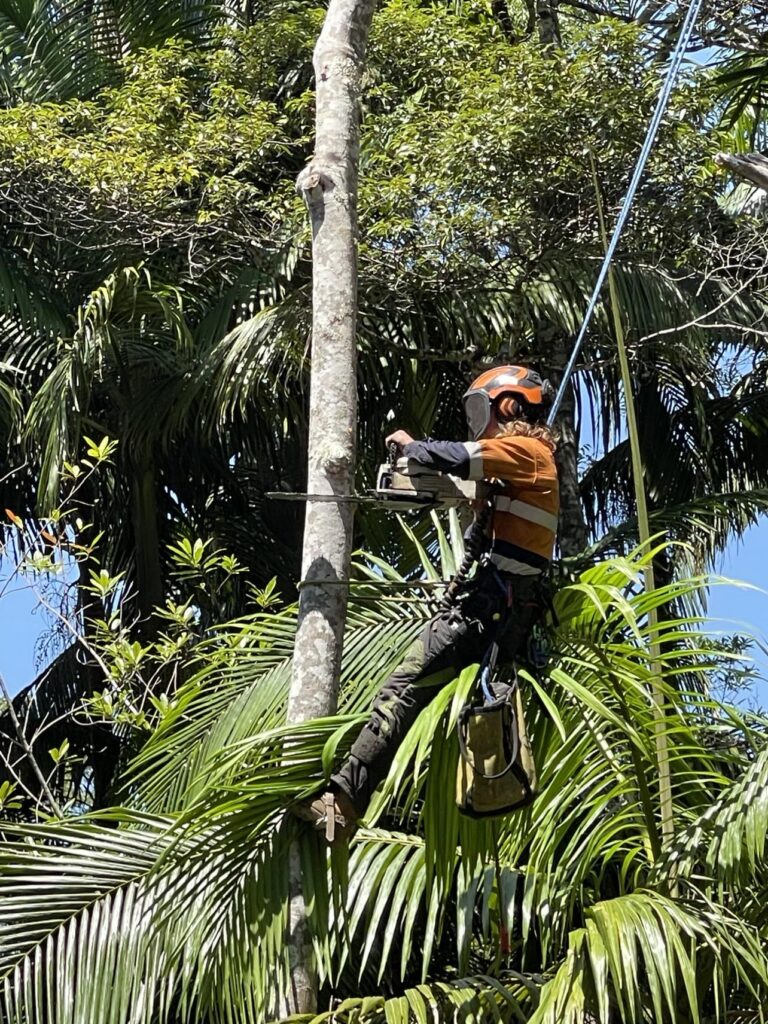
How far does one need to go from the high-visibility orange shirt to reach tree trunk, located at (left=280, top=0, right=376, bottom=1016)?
41 cm

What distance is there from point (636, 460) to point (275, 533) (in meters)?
5.78

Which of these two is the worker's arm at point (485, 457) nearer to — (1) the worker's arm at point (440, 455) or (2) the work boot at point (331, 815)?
(1) the worker's arm at point (440, 455)

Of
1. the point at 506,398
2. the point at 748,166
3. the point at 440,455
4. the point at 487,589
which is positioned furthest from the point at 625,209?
the point at 487,589

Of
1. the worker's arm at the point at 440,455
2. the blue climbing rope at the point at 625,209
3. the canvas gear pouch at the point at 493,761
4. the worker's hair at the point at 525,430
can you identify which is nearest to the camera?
the canvas gear pouch at the point at 493,761

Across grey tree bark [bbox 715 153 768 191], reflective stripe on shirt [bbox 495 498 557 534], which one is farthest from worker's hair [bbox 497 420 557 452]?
grey tree bark [bbox 715 153 768 191]

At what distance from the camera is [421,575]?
8547 millimetres

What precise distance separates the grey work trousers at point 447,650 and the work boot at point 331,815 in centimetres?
6

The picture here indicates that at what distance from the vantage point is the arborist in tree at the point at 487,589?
15.7 feet

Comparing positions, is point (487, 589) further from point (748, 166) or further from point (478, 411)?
point (748, 166)

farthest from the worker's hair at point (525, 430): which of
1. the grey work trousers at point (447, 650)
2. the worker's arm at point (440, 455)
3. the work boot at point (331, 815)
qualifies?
the work boot at point (331, 815)

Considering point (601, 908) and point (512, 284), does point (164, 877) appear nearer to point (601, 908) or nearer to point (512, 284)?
point (601, 908)

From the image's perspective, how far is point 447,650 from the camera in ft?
16.3

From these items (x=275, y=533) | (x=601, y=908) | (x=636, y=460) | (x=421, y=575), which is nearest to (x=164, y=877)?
(x=601, y=908)

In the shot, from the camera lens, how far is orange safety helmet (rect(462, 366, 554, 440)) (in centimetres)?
511
